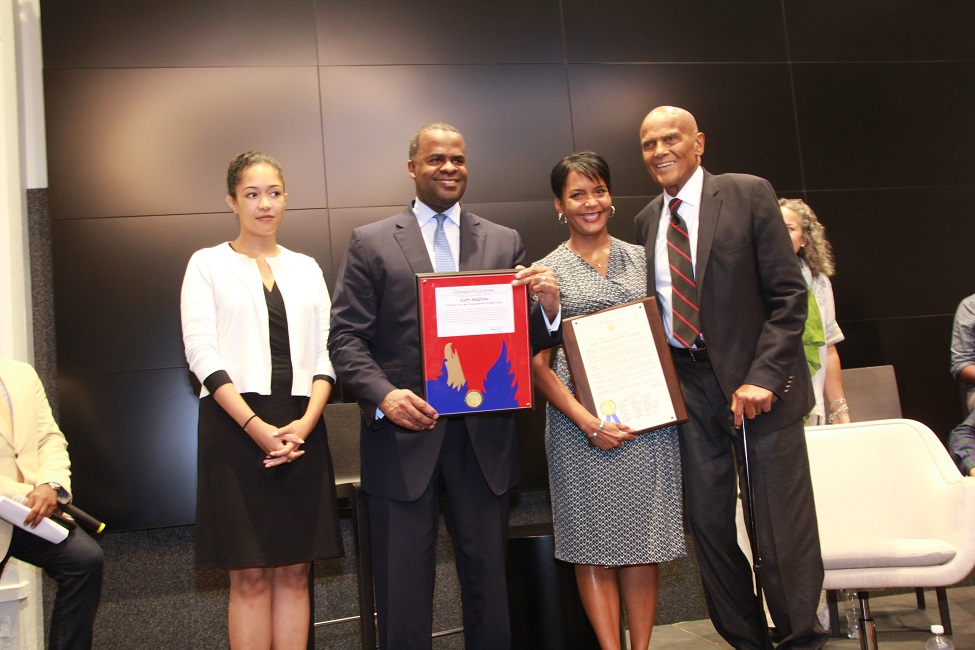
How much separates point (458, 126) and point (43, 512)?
110 inches

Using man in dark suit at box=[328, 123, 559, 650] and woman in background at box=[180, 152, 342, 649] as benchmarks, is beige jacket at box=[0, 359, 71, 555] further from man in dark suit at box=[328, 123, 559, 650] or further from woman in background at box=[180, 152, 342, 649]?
man in dark suit at box=[328, 123, 559, 650]

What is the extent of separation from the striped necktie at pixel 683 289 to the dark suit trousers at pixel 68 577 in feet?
6.90

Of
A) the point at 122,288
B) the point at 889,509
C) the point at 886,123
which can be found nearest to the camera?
the point at 889,509

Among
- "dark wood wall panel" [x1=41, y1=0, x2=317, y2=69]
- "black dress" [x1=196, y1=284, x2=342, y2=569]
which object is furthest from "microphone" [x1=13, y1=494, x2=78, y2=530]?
"dark wood wall panel" [x1=41, y1=0, x2=317, y2=69]

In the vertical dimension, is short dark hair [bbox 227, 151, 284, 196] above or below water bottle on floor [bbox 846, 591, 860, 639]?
above

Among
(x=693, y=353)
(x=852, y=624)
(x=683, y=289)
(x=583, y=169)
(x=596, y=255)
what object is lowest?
(x=852, y=624)

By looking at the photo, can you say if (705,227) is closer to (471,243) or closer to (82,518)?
(471,243)

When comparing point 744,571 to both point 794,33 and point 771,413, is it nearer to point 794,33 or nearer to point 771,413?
point 771,413

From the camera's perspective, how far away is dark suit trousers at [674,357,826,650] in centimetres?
241

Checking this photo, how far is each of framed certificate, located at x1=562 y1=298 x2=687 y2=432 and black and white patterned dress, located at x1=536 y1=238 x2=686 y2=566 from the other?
0.14 meters

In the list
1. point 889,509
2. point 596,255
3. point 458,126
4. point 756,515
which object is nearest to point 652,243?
point 596,255

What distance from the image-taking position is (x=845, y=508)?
3119 millimetres

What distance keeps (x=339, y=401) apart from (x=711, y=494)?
7.27 feet

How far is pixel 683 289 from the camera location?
253 cm
